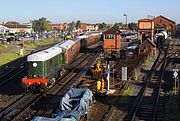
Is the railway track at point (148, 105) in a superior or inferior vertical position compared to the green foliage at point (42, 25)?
inferior

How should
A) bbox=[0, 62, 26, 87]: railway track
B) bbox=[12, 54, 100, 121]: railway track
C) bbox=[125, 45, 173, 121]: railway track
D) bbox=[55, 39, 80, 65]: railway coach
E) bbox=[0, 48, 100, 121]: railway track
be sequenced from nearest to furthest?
1. bbox=[125, 45, 173, 121]: railway track
2. bbox=[12, 54, 100, 121]: railway track
3. bbox=[0, 48, 100, 121]: railway track
4. bbox=[0, 62, 26, 87]: railway track
5. bbox=[55, 39, 80, 65]: railway coach

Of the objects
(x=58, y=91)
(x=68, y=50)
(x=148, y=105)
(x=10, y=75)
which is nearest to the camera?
(x=148, y=105)

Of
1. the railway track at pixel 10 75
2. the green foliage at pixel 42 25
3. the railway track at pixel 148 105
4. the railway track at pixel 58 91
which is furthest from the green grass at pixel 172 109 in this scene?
the green foliage at pixel 42 25

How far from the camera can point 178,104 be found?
69.6 ft

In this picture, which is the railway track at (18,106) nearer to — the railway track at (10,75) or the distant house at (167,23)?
the railway track at (10,75)

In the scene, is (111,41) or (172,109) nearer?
(172,109)

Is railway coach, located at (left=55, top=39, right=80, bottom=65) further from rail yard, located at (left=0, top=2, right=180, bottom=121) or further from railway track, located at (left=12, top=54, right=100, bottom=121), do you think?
railway track, located at (left=12, top=54, right=100, bottom=121)

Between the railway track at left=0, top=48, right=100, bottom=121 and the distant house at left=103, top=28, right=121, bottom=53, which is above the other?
the distant house at left=103, top=28, right=121, bottom=53

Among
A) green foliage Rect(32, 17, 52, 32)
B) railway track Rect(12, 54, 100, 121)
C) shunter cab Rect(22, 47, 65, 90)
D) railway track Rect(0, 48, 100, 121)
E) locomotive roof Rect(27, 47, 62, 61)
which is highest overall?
green foliage Rect(32, 17, 52, 32)

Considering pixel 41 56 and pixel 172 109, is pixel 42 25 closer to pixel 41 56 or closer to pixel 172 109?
pixel 41 56

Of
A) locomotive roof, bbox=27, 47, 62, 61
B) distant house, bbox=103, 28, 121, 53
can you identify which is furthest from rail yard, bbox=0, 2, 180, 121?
distant house, bbox=103, 28, 121, 53

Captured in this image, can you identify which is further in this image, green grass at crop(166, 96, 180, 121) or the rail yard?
the rail yard

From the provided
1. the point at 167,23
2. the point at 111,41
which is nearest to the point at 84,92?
the point at 111,41

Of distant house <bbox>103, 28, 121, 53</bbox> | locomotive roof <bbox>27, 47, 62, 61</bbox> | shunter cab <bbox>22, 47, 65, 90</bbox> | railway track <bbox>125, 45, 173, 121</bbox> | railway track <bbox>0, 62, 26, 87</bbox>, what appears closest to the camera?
railway track <bbox>125, 45, 173, 121</bbox>
